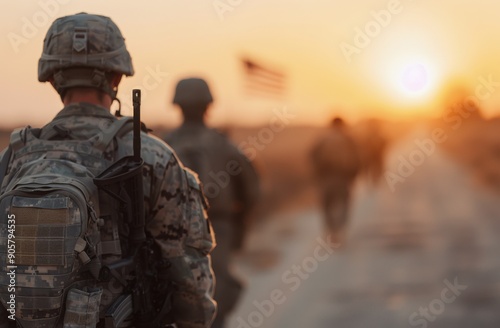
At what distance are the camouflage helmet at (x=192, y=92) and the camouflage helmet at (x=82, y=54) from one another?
335 cm

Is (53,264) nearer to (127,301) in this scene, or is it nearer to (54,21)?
(127,301)

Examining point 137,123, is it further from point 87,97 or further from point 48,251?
point 48,251

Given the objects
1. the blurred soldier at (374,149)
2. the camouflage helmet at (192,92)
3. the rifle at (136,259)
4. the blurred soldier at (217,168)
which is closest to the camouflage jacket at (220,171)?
the blurred soldier at (217,168)

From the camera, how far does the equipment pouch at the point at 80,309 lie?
332 centimetres

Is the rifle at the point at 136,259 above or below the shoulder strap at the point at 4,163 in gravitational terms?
below

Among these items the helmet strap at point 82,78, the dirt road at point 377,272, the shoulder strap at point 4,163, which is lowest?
the dirt road at point 377,272

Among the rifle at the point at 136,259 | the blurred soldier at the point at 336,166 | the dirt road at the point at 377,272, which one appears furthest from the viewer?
the blurred soldier at the point at 336,166

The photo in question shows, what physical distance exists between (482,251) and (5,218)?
14109 millimetres

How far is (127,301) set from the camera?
361 centimetres

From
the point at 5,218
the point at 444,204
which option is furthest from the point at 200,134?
the point at 444,204

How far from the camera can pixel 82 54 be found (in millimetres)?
3783

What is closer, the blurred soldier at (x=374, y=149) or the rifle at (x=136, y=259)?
the rifle at (x=136, y=259)

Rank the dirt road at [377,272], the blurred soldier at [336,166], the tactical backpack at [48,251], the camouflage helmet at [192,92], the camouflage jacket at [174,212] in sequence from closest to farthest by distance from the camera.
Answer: the tactical backpack at [48,251], the camouflage jacket at [174,212], the camouflage helmet at [192,92], the dirt road at [377,272], the blurred soldier at [336,166]

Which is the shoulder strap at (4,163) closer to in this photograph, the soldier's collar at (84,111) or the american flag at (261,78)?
the soldier's collar at (84,111)
